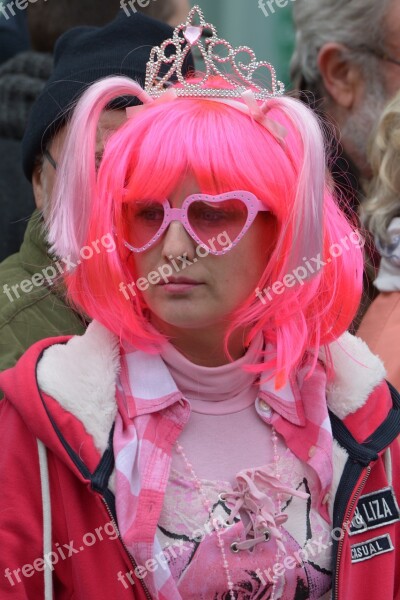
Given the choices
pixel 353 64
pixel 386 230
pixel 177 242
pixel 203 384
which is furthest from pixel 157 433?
pixel 353 64

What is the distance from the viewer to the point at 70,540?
70.0 inches

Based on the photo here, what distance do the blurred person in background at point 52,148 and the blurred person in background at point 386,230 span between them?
0.58 m

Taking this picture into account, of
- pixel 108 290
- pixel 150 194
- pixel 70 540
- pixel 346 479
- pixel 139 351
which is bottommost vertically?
pixel 346 479

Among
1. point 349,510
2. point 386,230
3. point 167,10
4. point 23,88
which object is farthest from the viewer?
point 167,10

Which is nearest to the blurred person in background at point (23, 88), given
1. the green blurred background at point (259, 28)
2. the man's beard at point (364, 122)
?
the man's beard at point (364, 122)

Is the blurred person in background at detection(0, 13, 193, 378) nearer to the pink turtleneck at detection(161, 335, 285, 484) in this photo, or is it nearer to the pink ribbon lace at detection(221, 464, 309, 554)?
the pink turtleneck at detection(161, 335, 285, 484)

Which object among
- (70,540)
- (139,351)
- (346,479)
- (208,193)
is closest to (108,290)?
(139,351)

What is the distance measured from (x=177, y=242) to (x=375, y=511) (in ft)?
2.30

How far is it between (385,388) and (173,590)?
2.05 ft

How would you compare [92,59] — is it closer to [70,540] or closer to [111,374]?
[111,374]

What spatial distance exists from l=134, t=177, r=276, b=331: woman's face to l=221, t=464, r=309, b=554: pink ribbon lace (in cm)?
31

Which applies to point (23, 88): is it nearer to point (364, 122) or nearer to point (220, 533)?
point (364, 122)

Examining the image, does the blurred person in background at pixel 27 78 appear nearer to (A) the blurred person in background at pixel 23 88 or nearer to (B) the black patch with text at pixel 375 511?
(A) the blurred person in background at pixel 23 88

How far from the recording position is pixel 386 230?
2.53m
